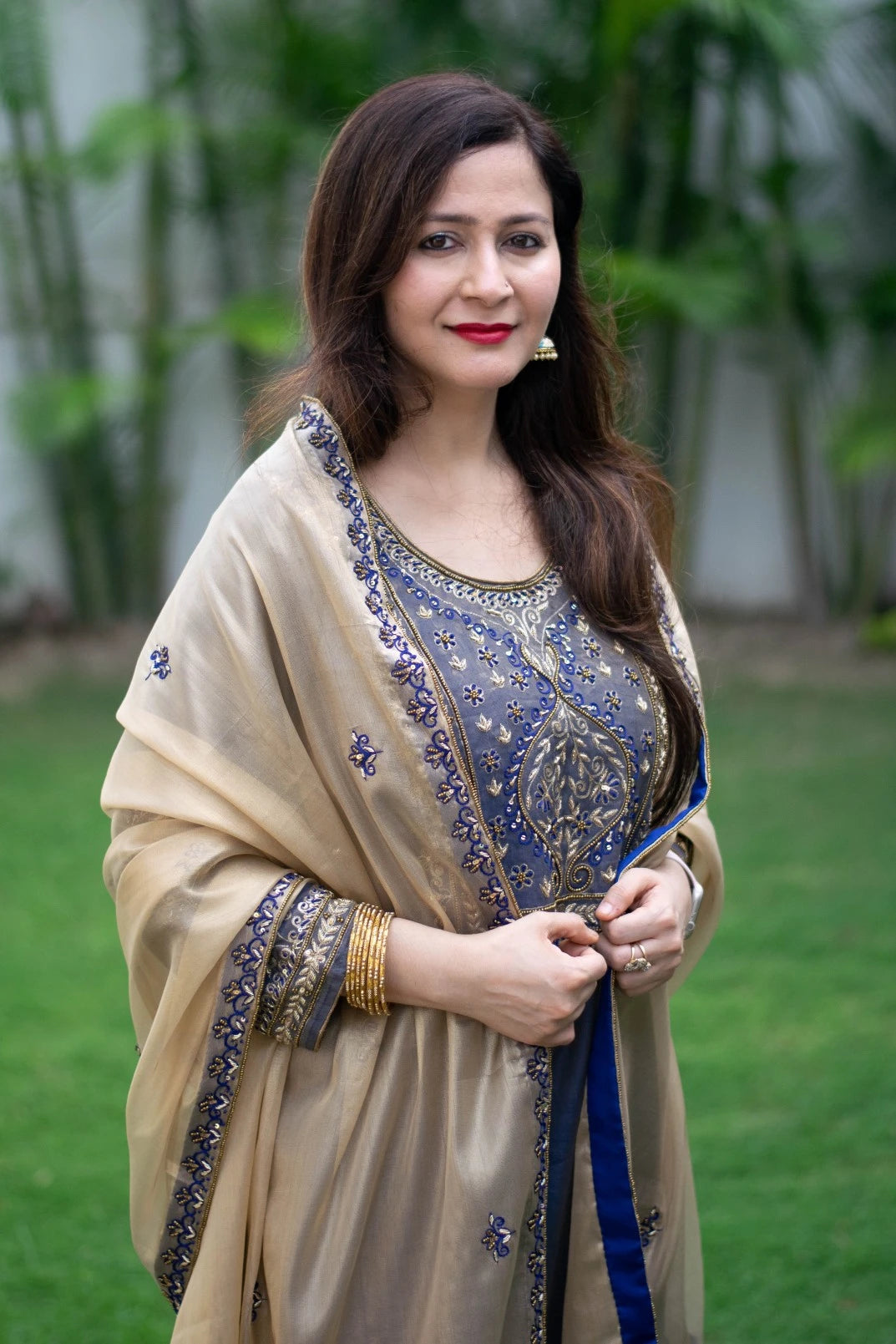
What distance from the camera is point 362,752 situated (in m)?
1.32

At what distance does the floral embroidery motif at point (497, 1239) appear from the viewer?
1338mm

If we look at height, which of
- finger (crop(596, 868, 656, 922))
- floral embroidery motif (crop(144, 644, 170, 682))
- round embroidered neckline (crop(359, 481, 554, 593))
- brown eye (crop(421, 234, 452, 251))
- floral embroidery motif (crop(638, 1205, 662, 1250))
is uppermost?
brown eye (crop(421, 234, 452, 251))

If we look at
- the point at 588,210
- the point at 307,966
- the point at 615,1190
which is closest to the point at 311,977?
the point at 307,966

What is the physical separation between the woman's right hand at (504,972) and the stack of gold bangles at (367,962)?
0.04 ft

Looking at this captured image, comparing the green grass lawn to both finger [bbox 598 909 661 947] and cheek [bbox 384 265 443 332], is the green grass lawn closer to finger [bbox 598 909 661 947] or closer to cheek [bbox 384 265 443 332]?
finger [bbox 598 909 661 947]

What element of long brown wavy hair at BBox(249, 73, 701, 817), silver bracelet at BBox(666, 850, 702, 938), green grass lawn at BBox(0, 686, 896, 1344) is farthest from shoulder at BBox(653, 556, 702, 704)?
green grass lawn at BBox(0, 686, 896, 1344)

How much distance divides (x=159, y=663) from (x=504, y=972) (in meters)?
0.43

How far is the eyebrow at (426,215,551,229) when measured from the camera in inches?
52.6

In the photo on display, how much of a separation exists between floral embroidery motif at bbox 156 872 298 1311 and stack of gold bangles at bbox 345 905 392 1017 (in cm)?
7

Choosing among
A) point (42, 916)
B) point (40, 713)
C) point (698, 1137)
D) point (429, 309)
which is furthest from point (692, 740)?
point (40, 713)

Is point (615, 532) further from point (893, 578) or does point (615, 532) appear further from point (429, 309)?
point (893, 578)

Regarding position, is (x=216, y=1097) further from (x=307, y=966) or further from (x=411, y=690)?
(x=411, y=690)

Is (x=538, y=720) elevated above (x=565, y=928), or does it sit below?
above

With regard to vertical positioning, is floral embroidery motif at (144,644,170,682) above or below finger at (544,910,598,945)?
above
